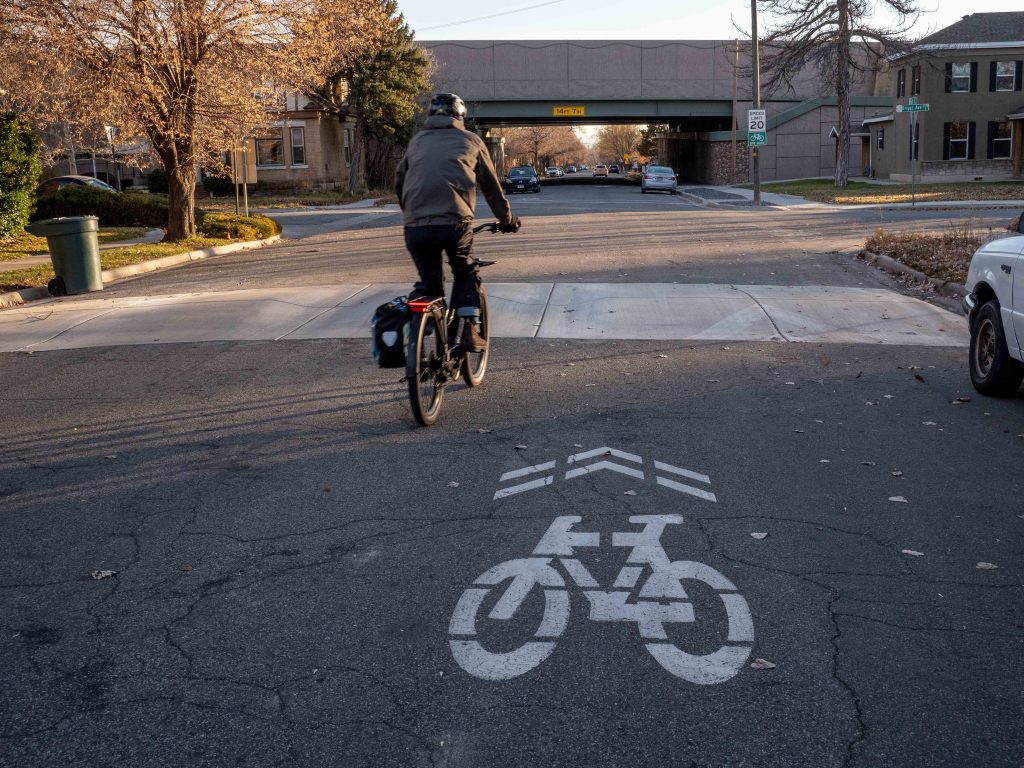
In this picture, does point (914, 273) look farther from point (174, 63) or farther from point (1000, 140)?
point (1000, 140)

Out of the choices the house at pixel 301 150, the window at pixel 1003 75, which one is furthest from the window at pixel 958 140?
the house at pixel 301 150

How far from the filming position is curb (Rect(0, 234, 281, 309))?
14523 millimetres

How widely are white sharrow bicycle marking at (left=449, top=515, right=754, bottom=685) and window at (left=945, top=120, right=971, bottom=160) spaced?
158 ft

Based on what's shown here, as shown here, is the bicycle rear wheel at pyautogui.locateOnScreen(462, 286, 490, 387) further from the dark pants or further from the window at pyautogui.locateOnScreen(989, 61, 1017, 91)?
the window at pyautogui.locateOnScreen(989, 61, 1017, 91)

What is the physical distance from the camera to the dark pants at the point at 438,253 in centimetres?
717

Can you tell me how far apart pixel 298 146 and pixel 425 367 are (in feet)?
152

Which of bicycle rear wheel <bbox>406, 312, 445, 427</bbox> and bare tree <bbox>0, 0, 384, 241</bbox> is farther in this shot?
bare tree <bbox>0, 0, 384, 241</bbox>

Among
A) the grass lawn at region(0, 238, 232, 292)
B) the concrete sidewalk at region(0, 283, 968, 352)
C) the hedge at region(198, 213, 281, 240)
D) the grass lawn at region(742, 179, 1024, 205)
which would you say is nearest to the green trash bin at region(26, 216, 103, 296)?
the grass lawn at region(0, 238, 232, 292)

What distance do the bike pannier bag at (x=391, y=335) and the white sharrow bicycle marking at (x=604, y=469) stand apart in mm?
1190

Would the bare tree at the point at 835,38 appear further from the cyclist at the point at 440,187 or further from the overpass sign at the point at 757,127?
the cyclist at the point at 440,187

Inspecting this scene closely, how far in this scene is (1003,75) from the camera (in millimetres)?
46938

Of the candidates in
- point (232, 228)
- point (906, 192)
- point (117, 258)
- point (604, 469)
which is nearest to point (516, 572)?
point (604, 469)

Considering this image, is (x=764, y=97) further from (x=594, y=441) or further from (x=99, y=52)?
(x=594, y=441)

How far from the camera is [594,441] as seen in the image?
22.4ft
